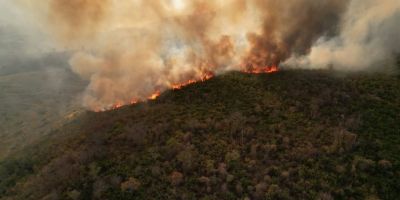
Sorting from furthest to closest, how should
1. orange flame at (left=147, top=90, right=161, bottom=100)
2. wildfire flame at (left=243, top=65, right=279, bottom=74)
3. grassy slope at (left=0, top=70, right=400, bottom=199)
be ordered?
wildfire flame at (left=243, top=65, right=279, bottom=74)
orange flame at (left=147, top=90, right=161, bottom=100)
grassy slope at (left=0, top=70, right=400, bottom=199)

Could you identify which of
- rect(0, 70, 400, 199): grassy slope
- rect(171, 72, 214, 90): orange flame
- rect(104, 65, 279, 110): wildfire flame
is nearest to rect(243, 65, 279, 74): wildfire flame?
rect(104, 65, 279, 110): wildfire flame

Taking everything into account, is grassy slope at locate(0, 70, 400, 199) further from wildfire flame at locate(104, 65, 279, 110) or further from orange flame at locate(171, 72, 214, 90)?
wildfire flame at locate(104, 65, 279, 110)

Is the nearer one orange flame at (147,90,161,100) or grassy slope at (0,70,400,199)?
grassy slope at (0,70,400,199)

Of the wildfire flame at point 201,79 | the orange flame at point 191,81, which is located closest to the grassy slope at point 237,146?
the orange flame at point 191,81

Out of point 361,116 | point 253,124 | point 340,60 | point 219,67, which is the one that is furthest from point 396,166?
point 219,67

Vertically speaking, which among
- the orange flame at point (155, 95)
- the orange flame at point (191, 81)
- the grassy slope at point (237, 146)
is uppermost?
the orange flame at point (191, 81)

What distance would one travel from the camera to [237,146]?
89250mm

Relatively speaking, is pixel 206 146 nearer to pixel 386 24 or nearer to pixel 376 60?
pixel 376 60

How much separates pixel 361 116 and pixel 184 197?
150ft

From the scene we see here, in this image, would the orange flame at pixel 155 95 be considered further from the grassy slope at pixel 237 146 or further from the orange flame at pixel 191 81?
the orange flame at pixel 191 81

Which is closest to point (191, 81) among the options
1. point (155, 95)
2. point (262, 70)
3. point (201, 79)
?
point (201, 79)

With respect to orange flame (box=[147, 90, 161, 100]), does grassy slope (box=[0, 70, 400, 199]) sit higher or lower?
lower

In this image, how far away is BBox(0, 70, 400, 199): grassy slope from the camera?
255 feet

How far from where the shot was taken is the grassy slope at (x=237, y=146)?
7788 cm
